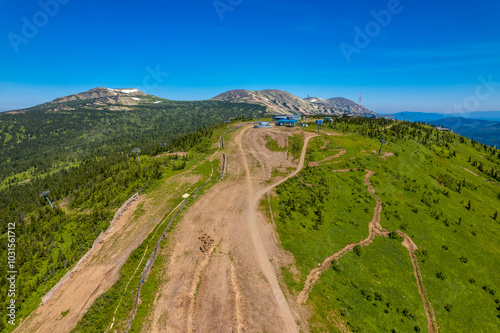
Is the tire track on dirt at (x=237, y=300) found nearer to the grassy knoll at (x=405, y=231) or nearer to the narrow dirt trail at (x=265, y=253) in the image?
the narrow dirt trail at (x=265, y=253)

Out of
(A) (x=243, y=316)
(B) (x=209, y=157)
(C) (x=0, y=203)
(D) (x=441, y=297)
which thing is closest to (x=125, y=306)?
(A) (x=243, y=316)

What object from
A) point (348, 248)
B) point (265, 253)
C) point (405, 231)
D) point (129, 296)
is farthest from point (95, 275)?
point (405, 231)

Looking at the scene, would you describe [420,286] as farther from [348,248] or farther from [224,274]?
[224,274]

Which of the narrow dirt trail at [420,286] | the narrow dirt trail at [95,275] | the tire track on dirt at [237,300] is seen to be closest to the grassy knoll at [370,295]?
the narrow dirt trail at [420,286]

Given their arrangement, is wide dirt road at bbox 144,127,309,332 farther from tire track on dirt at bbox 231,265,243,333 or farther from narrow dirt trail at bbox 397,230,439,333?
narrow dirt trail at bbox 397,230,439,333

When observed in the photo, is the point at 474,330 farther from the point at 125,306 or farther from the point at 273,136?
the point at 273,136
